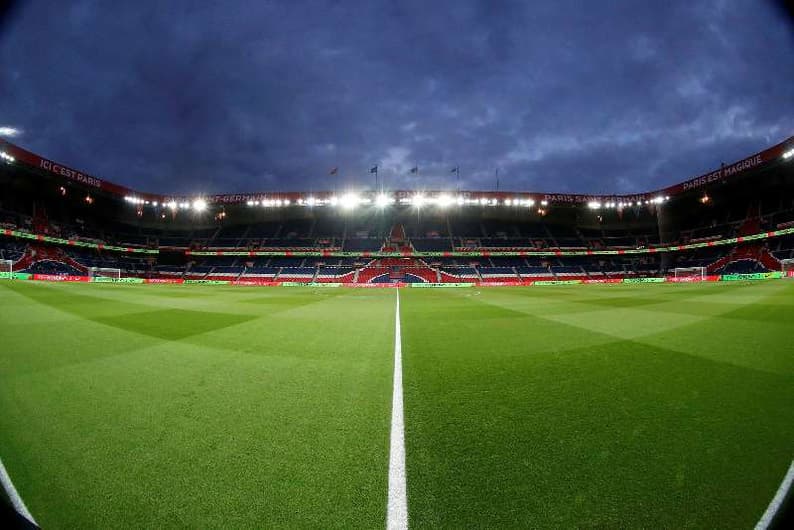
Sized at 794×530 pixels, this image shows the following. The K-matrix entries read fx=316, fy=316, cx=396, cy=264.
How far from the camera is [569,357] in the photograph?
17.7ft

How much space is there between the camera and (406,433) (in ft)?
9.41

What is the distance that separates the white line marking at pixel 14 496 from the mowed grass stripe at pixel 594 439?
7.62 ft

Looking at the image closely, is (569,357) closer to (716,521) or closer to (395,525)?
(716,521)

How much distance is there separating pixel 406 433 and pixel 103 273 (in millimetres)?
55961

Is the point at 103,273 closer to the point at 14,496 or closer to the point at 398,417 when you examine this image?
the point at 14,496

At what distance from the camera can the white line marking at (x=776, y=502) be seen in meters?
1.72

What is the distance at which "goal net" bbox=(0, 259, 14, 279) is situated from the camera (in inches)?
1314

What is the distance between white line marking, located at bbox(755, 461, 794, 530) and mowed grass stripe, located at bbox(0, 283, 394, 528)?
6.79 ft

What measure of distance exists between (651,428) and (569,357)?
8.53 ft

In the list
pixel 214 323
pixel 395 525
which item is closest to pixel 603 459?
pixel 395 525

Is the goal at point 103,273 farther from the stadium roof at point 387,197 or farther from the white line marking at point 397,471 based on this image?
the white line marking at point 397,471

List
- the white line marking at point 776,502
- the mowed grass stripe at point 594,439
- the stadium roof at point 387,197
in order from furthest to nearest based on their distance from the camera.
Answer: the stadium roof at point 387,197, the mowed grass stripe at point 594,439, the white line marking at point 776,502

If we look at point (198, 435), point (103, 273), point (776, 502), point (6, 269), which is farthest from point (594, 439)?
point (103, 273)

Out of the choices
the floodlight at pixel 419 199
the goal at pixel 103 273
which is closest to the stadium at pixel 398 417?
the goal at pixel 103 273
